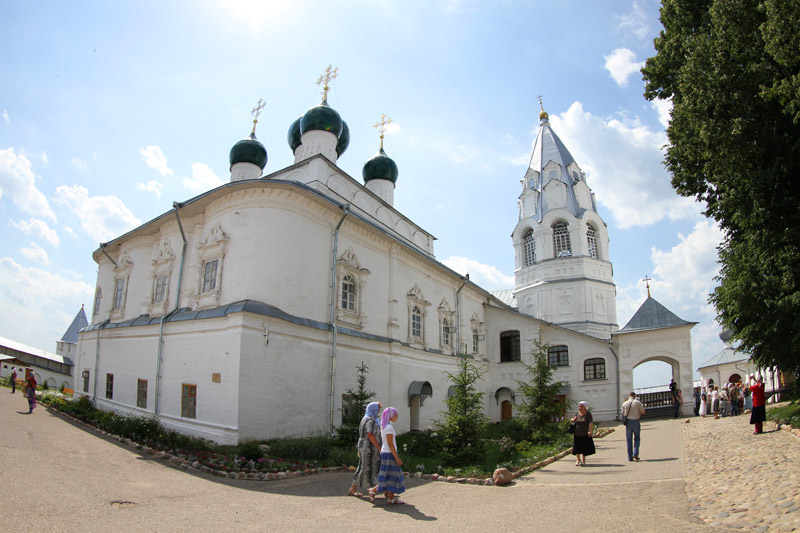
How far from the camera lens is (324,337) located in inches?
511

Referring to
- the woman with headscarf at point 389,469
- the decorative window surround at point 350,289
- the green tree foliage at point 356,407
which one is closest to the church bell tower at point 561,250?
the decorative window surround at point 350,289

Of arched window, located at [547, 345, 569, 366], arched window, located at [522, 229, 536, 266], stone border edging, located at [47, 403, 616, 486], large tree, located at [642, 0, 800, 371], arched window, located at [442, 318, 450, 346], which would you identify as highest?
arched window, located at [522, 229, 536, 266]

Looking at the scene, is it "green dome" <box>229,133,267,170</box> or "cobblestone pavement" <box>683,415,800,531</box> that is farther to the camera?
"green dome" <box>229,133,267,170</box>

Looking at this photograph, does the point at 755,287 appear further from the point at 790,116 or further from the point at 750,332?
the point at 790,116

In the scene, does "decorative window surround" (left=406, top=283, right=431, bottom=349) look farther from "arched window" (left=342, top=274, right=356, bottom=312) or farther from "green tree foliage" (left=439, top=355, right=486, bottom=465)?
"green tree foliage" (left=439, top=355, right=486, bottom=465)

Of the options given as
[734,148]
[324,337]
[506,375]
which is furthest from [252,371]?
[506,375]

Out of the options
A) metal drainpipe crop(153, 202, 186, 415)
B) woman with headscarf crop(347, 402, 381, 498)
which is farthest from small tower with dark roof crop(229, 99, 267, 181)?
woman with headscarf crop(347, 402, 381, 498)

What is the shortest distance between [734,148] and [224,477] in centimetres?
1005

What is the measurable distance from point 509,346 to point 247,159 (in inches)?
584

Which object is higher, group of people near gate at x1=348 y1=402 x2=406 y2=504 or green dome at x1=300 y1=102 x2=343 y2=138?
green dome at x1=300 y1=102 x2=343 y2=138

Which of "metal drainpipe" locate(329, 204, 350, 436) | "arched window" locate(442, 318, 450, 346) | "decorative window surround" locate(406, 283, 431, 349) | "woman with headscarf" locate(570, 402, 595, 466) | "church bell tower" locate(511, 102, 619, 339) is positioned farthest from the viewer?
"church bell tower" locate(511, 102, 619, 339)

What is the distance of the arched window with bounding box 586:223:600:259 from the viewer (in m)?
30.0

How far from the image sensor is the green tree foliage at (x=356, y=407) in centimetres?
1149

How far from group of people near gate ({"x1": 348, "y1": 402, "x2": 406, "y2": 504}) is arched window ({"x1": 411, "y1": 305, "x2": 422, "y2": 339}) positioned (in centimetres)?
1033
